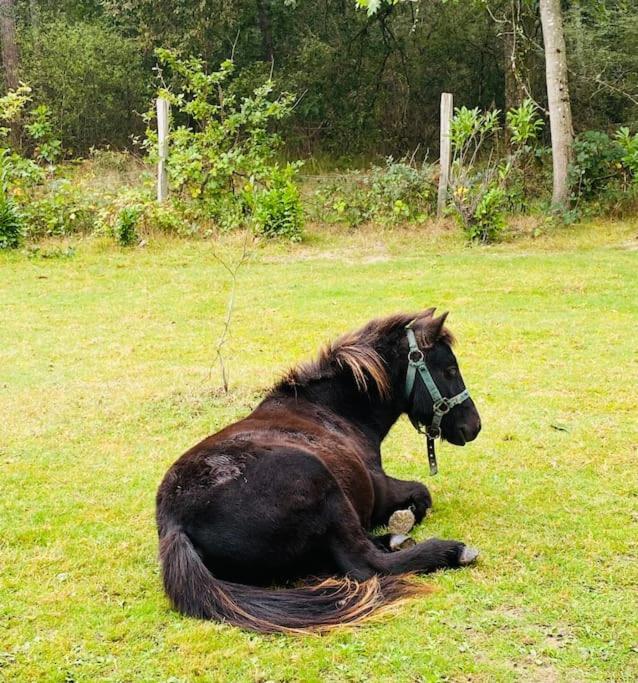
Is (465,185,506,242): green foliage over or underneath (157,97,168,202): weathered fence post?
underneath

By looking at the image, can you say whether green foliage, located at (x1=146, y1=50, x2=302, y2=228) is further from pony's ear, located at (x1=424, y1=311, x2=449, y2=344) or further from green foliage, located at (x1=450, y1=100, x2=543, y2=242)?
pony's ear, located at (x1=424, y1=311, x2=449, y2=344)

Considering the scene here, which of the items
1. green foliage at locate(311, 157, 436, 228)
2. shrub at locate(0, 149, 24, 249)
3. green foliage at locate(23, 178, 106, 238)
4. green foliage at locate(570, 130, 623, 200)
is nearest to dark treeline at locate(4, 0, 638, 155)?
green foliage at locate(570, 130, 623, 200)

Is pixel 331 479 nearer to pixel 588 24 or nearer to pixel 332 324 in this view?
pixel 332 324

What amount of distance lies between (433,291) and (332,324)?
234cm

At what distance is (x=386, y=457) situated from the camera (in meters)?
6.27

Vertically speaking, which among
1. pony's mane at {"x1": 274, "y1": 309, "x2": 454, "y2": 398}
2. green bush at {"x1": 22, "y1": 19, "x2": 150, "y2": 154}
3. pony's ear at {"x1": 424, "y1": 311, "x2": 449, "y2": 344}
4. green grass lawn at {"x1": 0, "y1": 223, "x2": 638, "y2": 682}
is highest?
green bush at {"x1": 22, "y1": 19, "x2": 150, "y2": 154}

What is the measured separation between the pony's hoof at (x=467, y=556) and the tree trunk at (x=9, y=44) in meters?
21.7

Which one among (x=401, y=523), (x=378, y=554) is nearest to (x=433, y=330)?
(x=401, y=523)

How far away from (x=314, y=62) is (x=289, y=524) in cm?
2237

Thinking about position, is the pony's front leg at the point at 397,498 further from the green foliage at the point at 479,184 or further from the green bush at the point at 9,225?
the green bush at the point at 9,225

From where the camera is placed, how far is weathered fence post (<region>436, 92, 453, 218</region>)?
16597mm

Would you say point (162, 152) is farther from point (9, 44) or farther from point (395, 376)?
point (395, 376)

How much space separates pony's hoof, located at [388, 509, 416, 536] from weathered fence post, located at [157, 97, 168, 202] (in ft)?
42.2

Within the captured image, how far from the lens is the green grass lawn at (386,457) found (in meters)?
3.55
